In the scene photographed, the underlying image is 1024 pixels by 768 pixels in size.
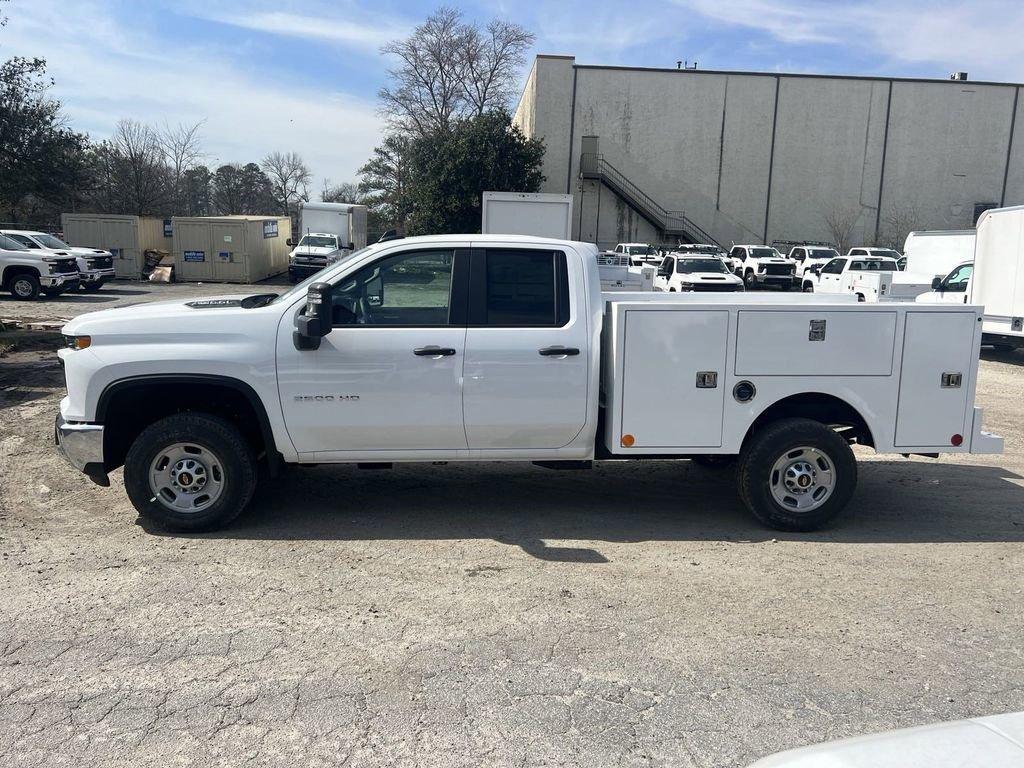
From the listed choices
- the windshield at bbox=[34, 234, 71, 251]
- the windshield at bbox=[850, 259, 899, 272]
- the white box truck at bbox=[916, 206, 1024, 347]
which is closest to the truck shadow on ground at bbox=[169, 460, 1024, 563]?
the white box truck at bbox=[916, 206, 1024, 347]

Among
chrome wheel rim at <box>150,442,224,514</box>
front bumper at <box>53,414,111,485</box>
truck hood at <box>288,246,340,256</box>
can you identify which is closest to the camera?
front bumper at <box>53,414,111,485</box>

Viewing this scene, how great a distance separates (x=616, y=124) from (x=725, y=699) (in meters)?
47.2

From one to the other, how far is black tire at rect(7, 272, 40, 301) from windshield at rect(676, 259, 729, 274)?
1922 cm

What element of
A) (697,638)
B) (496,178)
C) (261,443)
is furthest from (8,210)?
(697,638)

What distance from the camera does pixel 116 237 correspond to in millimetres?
33844

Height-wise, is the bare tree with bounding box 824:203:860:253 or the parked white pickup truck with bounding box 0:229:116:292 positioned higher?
the bare tree with bounding box 824:203:860:253

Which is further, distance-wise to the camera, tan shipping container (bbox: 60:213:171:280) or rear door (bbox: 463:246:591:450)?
tan shipping container (bbox: 60:213:171:280)

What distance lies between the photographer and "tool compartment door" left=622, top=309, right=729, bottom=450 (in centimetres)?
566

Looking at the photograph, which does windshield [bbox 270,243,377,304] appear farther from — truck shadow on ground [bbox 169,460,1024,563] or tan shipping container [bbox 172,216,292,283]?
tan shipping container [bbox 172,216,292,283]

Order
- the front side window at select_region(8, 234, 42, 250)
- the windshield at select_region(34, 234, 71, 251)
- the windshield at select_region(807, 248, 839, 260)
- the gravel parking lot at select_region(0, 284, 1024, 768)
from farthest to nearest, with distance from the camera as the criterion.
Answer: the windshield at select_region(807, 248, 839, 260) < the windshield at select_region(34, 234, 71, 251) < the front side window at select_region(8, 234, 42, 250) < the gravel parking lot at select_region(0, 284, 1024, 768)

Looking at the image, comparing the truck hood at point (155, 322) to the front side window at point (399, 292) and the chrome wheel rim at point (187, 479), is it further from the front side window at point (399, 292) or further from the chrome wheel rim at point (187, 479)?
the chrome wheel rim at point (187, 479)

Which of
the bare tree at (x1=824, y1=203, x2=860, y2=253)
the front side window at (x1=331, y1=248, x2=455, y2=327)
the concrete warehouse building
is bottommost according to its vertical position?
the front side window at (x1=331, y1=248, x2=455, y2=327)

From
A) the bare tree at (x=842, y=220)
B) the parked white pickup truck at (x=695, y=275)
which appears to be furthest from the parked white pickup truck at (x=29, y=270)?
the bare tree at (x=842, y=220)

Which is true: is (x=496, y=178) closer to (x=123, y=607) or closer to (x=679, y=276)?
(x=679, y=276)
